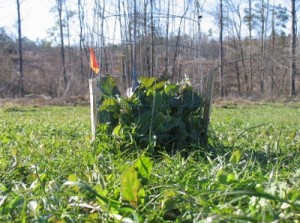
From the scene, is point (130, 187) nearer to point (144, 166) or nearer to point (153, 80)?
point (144, 166)

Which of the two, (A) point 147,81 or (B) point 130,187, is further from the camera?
(A) point 147,81

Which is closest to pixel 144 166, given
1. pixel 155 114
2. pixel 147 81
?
pixel 155 114

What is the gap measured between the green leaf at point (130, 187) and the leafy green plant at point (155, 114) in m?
1.27

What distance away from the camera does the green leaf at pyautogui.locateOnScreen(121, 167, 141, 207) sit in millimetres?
1160

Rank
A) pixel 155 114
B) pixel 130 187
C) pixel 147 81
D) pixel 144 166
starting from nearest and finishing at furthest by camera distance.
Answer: pixel 130 187, pixel 144 166, pixel 155 114, pixel 147 81

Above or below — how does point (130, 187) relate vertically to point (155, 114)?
below

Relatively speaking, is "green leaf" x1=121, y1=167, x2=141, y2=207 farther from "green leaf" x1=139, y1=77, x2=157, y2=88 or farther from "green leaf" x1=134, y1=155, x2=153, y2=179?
"green leaf" x1=139, y1=77, x2=157, y2=88

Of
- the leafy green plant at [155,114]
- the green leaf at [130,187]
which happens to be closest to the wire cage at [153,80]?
the leafy green plant at [155,114]

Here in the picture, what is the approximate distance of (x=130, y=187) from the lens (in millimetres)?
1179

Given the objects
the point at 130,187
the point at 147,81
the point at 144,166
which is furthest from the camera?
the point at 147,81

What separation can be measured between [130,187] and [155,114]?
56.1 inches

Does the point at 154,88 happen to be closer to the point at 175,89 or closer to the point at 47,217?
the point at 175,89

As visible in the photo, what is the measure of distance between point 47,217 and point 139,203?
271 mm

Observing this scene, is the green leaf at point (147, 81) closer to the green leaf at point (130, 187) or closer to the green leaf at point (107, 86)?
the green leaf at point (107, 86)
